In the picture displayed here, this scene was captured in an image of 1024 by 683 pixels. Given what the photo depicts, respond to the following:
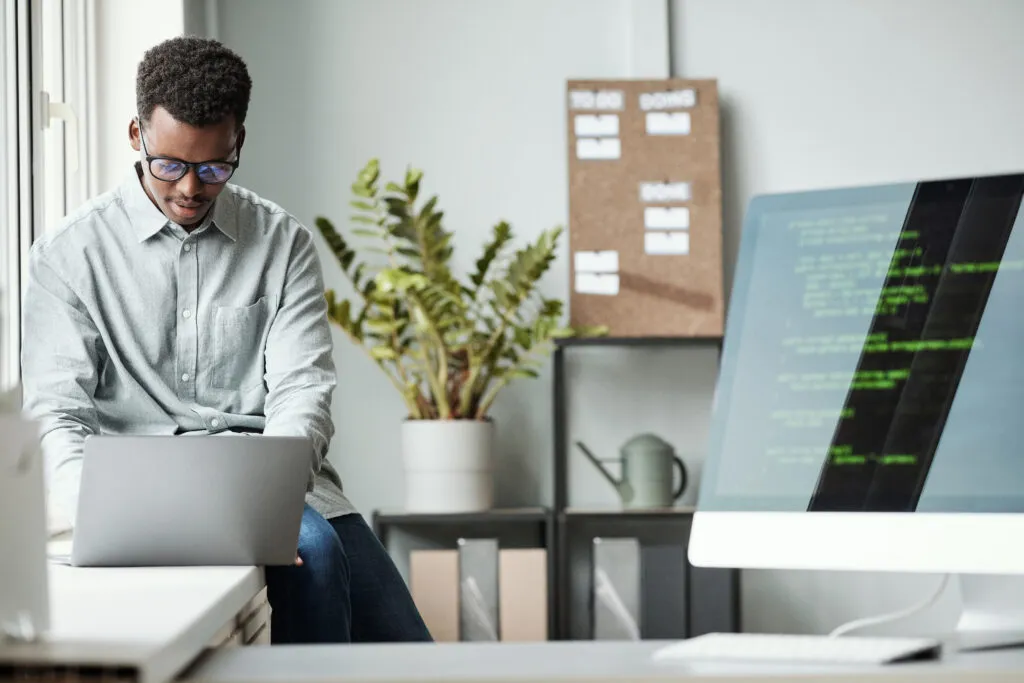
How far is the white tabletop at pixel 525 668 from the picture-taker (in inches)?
28.5

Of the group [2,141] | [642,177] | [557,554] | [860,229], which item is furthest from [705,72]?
[860,229]

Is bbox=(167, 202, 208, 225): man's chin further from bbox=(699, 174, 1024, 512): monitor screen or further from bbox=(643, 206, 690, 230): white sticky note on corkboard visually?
bbox=(643, 206, 690, 230): white sticky note on corkboard

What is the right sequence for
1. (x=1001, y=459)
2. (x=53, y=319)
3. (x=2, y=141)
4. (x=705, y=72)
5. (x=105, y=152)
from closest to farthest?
(x=1001, y=459) → (x=53, y=319) → (x=2, y=141) → (x=105, y=152) → (x=705, y=72)

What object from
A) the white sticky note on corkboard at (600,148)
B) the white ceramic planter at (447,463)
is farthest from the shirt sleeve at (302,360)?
the white sticky note on corkboard at (600,148)

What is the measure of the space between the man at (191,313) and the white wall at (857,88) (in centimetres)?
198

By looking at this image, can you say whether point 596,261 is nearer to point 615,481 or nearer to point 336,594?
point 615,481

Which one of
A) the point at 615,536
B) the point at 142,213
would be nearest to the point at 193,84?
the point at 142,213

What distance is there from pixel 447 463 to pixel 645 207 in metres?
0.93

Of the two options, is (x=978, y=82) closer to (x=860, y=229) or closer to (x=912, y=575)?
(x=912, y=575)

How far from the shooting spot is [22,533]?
733mm

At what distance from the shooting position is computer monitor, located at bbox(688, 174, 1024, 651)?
94cm

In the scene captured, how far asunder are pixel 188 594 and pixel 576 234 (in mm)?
2488

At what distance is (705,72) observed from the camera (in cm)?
358

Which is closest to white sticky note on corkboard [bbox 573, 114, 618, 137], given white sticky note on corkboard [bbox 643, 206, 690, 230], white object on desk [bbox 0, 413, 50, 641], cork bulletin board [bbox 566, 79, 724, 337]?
cork bulletin board [bbox 566, 79, 724, 337]
